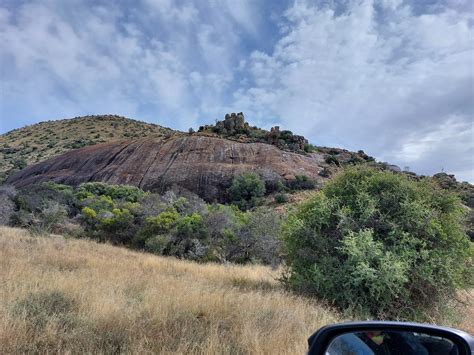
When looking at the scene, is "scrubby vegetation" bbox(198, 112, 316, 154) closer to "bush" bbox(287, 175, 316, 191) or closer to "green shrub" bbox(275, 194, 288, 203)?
"bush" bbox(287, 175, 316, 191)

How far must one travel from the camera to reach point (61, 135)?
8706cm

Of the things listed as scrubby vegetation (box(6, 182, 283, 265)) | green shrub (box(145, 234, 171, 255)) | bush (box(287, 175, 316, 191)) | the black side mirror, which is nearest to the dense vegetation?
the black side mirror

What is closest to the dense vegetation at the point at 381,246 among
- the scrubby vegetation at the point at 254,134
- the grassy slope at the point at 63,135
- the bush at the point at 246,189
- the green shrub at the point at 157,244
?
the green shrub at the point at 157,244

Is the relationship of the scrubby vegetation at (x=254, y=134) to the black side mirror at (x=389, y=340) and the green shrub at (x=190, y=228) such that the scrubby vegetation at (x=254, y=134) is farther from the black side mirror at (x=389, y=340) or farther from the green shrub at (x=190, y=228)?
the black side mirror at (x=389, y=340)

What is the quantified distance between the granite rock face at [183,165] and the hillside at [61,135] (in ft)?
59.8

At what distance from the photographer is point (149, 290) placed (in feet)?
22.7

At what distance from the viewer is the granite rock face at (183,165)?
145 ft

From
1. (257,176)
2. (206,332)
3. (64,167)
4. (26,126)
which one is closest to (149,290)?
(206,332)

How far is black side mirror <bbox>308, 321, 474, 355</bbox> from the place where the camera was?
5.80 feet

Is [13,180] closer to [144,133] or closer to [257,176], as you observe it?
[144,133]

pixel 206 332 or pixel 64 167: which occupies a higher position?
pixel 64 167

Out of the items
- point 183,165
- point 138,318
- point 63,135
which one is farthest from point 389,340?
point 63,135

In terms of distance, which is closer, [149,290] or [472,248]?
[149,290]

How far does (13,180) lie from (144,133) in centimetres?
2987
